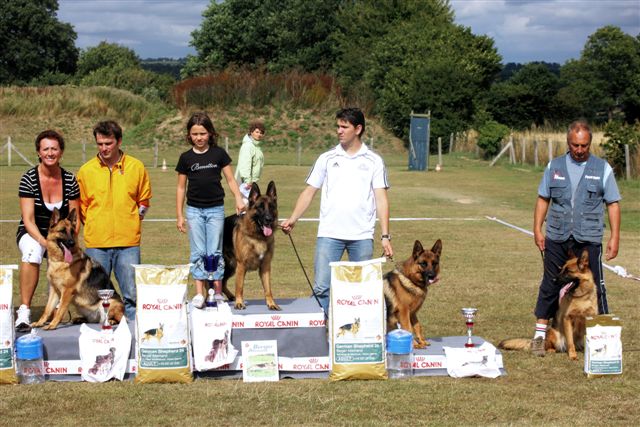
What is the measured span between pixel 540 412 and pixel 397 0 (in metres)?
57.1

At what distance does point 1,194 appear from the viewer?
22.9m

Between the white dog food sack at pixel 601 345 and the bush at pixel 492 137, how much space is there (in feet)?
103

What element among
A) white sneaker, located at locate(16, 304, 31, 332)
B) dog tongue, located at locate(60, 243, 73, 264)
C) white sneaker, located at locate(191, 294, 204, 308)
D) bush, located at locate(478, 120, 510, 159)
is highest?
bush, located at locate(478, 120, 510, 159)

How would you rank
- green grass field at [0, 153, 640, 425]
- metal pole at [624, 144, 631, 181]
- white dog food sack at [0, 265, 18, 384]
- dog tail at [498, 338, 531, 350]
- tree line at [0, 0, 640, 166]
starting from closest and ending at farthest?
green grass field at [0, 153, 640, 425] < white dog food sack at [0, 265, 18, 384] < dog tail at [498, 338, 531, 350] < metal pole at [624, 144, 631, 181] < tree line at [0, 0, 640, 166]

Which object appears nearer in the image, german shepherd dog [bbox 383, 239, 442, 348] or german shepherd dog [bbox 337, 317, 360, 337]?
german shepherd dog [bbox 337, 317, 360, 337]

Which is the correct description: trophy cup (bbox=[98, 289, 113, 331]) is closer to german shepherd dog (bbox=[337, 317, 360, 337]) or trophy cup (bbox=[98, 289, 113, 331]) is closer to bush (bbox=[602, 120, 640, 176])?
german shepherd dog (bbox=[337, 317, 360, 337])

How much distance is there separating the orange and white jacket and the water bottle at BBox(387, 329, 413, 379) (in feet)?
7.14

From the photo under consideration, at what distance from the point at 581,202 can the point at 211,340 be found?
296 cm

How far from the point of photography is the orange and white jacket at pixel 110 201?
6699 mm

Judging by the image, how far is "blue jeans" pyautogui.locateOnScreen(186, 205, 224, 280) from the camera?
7.13m

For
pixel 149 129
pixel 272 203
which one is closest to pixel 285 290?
pixel 272 203

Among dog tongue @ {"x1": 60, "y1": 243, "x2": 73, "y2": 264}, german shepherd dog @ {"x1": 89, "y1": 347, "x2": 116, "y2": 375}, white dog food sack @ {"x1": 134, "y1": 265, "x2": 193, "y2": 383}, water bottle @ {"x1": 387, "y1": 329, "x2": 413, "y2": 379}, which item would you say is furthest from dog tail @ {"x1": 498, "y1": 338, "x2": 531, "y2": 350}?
dog tongue @ {"x1": 60, "y1": 243, "x2": 73, "y2": 264}

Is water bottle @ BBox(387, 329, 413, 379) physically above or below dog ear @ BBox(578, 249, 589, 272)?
below

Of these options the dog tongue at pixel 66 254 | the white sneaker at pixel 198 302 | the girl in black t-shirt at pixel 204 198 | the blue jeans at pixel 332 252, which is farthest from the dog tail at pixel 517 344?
the dog tongue at pixel 66 254
